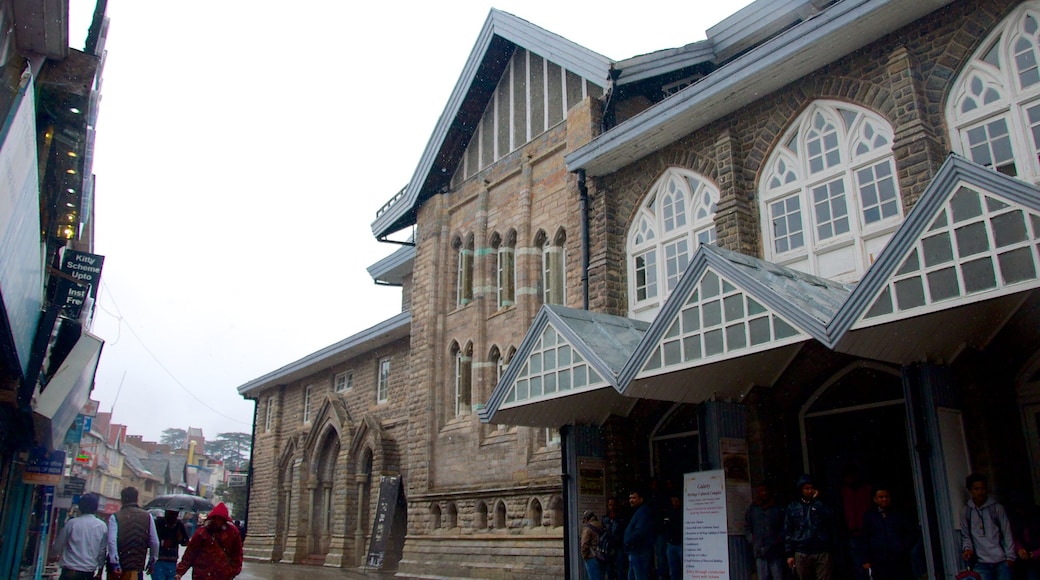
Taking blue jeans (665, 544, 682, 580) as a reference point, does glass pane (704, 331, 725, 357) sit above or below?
above

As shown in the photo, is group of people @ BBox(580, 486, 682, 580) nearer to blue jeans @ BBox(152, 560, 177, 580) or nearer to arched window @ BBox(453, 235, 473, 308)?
blue jeans @ BBox(152, 560, 177, 580)

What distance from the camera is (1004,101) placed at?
32.3 ft

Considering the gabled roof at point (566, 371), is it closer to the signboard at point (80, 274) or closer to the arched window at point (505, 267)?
the arched window at point (505, 267)

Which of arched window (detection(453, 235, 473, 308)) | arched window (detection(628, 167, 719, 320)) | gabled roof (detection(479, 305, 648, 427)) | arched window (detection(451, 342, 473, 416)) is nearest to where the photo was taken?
gabled roof (detection(479, 305, 648, 427))

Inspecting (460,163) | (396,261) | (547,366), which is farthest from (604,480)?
(396,261)

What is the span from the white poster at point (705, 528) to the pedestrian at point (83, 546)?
6790 millimetres

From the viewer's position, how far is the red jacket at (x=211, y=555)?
7891 millimetres

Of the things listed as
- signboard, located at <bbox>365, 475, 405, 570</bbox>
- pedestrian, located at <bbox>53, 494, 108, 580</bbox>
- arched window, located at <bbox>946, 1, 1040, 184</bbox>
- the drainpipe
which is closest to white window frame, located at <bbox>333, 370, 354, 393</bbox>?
signboard, located at <bbox>365, 475, 405, 570</bbox>

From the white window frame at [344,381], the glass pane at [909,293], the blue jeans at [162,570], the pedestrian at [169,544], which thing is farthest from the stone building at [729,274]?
the blue jeans at [162,570]

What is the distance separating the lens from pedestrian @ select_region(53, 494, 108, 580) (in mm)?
8547

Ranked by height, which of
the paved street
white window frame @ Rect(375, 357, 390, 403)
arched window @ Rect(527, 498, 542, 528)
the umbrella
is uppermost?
white window frame @ Rect(375, 357, 390, 403)

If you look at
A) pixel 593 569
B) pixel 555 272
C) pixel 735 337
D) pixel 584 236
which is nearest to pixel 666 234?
pixel 584 236

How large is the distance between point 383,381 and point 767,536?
624 inches

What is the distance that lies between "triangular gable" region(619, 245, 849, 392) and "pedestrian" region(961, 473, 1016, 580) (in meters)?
2.11
